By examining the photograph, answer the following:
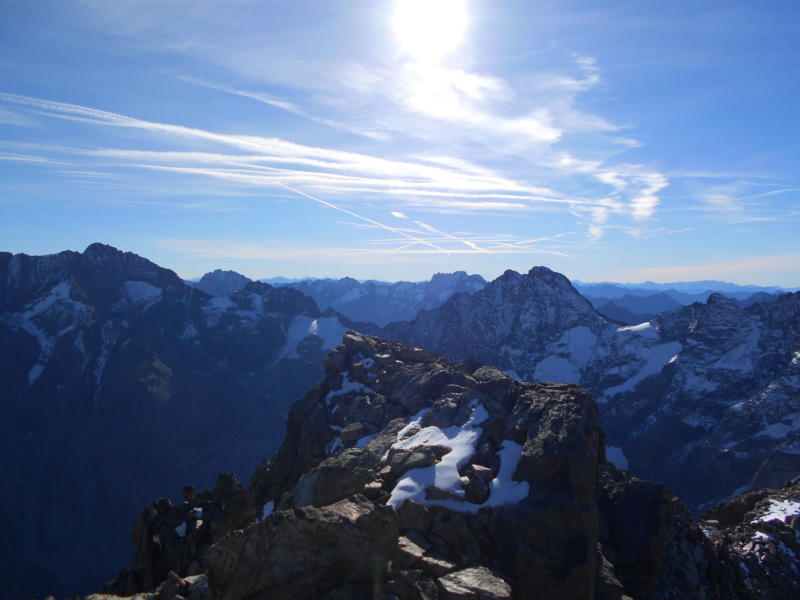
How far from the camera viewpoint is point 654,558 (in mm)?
22188

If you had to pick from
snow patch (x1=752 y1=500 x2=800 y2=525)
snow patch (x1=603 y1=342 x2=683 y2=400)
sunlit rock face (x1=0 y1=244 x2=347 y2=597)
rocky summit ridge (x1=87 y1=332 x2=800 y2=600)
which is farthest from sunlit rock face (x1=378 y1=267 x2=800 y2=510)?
sunlit rock face (x1=0 y1=244 x2=347 y2=597)

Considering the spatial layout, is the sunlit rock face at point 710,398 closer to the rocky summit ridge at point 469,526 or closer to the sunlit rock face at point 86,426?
the rocky summit ridge at point 469,526

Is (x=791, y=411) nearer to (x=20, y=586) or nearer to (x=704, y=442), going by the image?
(x=704, y=442)

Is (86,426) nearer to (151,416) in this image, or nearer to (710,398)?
(151,416)

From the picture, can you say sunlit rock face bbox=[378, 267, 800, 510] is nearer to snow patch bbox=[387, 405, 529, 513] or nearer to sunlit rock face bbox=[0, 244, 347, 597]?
snow patch bbox=[387, 405, 529, 513]

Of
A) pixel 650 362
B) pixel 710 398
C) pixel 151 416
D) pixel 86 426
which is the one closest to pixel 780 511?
pixel 710 398

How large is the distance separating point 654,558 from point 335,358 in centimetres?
3312

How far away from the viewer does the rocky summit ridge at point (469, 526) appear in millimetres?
15289

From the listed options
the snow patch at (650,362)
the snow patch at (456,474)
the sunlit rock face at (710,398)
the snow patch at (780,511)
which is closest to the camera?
the snow patch at (456,474)

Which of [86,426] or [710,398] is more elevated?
[710,398]

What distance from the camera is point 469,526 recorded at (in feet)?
63.6

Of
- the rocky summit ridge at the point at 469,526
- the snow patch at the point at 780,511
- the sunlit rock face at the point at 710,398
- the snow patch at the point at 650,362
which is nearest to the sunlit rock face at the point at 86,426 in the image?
the rocky summit ridge at the point at 469,526

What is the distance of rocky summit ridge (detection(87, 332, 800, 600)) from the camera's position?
15289 millimetres

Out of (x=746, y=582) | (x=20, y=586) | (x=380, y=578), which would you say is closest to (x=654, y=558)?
(x=746, y=582)
